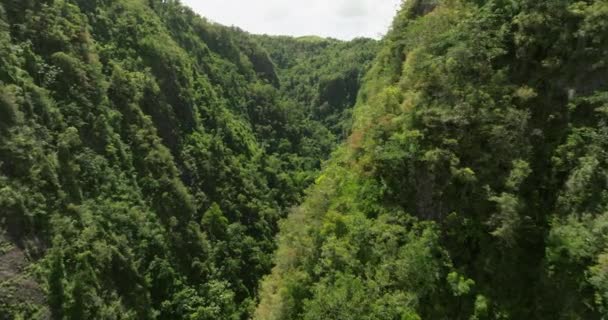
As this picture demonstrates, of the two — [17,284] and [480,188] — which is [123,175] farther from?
[480,188]

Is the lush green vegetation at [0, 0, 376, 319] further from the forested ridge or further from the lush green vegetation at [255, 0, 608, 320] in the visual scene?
→ the lush green vegetation at [255, 0, 608, 320]

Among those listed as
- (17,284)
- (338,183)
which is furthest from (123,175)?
(338,183)

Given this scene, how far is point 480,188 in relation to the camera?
84.6ft

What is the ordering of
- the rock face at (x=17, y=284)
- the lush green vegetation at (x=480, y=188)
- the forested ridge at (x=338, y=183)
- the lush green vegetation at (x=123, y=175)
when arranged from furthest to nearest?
the lush green vegetation at (x=123, y=175), the rock face at (x=17, y=284), the forested ridge at (x=338, y=183), the lush green vegetation at (x=480, y=188)

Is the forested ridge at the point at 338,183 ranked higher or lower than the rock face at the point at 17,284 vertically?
higher

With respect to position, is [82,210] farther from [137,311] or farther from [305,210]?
[305,210]

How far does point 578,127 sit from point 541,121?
213 cm

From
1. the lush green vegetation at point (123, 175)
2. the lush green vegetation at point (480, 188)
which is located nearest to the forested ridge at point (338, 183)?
the lush green vegetation at point (480, 188)

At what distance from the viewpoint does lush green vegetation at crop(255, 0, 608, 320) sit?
22.7 m

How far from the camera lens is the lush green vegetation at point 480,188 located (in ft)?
74.3

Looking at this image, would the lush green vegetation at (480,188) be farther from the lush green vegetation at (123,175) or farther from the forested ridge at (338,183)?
the lush green vegetation at (123,175)

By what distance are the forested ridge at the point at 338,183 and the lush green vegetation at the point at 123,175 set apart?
21 centimetres

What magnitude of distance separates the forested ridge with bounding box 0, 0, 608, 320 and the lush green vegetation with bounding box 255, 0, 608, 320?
9 cm

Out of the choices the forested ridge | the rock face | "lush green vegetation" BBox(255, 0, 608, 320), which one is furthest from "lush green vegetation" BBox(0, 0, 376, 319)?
"lush green vegetation" BBox(255, 0, 608, 320)
